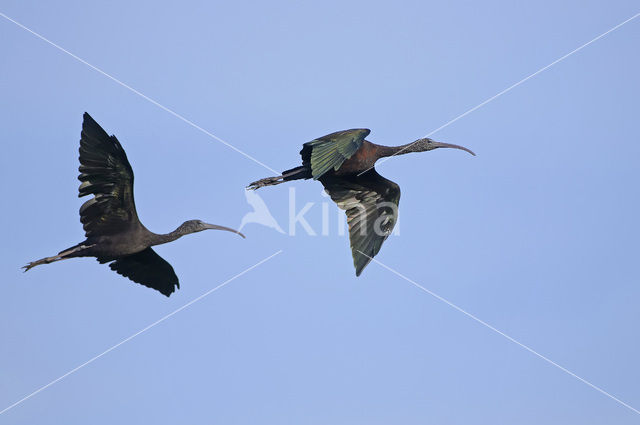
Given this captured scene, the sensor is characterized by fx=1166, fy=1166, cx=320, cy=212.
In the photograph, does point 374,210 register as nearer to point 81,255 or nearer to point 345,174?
point 345,174

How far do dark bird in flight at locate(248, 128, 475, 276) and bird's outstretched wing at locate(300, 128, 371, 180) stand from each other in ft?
1.81

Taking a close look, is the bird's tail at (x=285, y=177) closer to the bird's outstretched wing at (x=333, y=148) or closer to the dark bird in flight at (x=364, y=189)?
the dark bird in flight at (x=364, y=189)

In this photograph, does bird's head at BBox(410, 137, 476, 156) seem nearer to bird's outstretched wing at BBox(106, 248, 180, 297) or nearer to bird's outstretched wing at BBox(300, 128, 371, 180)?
bird's outstretched wing at BBox(300, 128, 371, 180)

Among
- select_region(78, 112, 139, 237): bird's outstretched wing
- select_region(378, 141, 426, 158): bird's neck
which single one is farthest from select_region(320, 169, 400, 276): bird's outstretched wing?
select_region(78, 112, 139, 237): bird's outstretched wing

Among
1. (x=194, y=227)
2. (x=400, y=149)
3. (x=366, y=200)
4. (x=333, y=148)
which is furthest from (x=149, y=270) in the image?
(x=400, y=149)

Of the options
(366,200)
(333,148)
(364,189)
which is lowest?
(333,148)

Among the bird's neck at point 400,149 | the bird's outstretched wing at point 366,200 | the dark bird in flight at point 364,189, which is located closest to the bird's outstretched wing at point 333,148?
the dark bird in flight at point 364,189

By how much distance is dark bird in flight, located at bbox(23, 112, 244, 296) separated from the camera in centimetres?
2008

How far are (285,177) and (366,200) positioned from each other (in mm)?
1860

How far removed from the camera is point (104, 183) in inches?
805

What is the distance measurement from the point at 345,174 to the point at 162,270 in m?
3.99

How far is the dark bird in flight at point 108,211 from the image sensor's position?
20078mm

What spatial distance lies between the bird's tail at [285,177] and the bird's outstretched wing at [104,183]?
8.70 feet

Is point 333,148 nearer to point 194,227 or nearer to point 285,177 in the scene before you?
point 285,177
